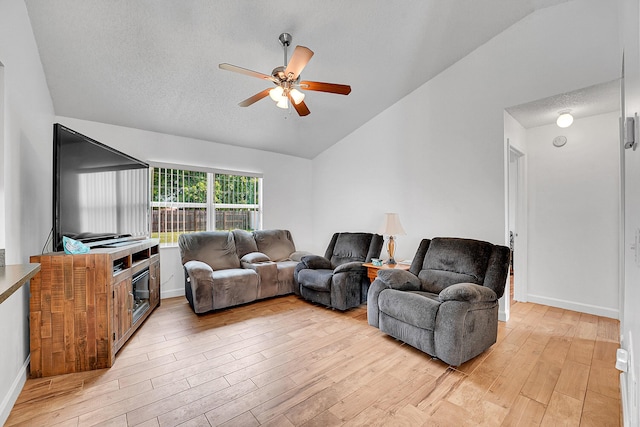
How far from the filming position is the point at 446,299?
2.24 m

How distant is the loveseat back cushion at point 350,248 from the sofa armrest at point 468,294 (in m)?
1.75

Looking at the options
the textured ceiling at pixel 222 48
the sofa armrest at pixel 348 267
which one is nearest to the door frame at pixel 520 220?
the textured ceiling at pixel 222 48

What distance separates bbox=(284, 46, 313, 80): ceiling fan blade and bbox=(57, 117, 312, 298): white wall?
99.9 inches

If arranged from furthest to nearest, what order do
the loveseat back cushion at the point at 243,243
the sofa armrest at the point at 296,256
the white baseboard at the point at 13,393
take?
1. the sofa armrest at the point at 296,256
2. the loveseat back cushion at the point at 243,243
3. the white baseboard at the point at 13,393

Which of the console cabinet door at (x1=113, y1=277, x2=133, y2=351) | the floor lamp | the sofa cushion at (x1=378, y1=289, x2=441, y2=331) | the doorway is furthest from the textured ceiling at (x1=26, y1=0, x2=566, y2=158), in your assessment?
the sofa cushion at (x1=378, y1=289, x2=441, y2=331)

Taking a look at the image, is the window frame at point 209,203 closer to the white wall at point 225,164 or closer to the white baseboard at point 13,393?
the white wall at point 225,164

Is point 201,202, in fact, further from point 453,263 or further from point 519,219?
point 519,219

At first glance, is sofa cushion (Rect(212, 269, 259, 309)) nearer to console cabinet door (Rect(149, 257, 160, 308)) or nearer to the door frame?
console cabinet door (Rect(149, 257, 160, 308))

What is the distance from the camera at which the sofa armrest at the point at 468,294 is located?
2.18m

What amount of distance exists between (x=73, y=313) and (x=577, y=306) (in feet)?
17.0

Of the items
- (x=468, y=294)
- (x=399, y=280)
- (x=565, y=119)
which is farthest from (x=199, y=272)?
(x=565, y=119)

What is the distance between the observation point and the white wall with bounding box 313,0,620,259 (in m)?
2.63

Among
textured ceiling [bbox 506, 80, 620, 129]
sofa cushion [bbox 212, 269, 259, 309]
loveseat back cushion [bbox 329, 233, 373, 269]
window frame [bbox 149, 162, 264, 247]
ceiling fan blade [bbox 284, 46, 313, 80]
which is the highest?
ceiling fan blade [bbox 284, 46, 313, 80]

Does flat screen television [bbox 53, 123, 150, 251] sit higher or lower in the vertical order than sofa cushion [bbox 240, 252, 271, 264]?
higher
